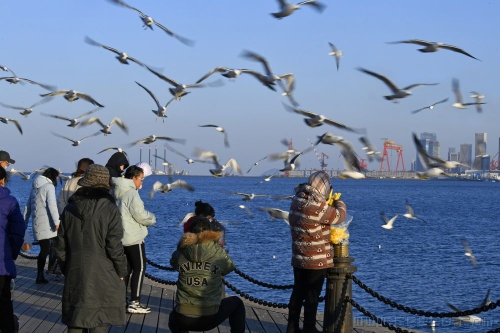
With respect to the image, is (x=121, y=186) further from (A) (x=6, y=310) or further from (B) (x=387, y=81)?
(B) (x=387, y=81)

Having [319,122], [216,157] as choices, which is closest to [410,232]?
[216,157]

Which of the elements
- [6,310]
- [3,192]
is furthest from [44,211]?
[3,192]

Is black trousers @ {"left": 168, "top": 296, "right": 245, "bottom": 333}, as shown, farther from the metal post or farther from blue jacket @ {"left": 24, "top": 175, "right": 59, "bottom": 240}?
blue jacket @ {"left": 24, "top": 175, "right": 59, "bottom": 240}

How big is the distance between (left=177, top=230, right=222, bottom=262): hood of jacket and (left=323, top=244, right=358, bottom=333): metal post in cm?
185

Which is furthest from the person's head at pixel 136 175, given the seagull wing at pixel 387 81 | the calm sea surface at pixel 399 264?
the calm sea surface at pixel 399 264

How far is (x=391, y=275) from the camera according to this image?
27.5 metres

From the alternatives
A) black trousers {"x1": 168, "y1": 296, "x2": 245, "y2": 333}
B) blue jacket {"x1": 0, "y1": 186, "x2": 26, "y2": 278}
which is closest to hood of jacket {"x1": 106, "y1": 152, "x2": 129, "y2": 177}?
blue jacket {"x1": 0, "y1": 186, "x2": 26, "y2": 278}

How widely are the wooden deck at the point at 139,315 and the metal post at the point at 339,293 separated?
2.00ft

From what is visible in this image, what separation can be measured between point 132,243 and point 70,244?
2817mm

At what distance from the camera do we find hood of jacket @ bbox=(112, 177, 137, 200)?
8953 millimetres

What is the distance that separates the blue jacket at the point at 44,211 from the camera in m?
11.4

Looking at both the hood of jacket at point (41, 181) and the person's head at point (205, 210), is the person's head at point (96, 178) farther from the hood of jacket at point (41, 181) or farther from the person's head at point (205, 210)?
the hood of jacket at point (41, 181)

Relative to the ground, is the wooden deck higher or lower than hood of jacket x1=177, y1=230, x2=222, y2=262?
lower

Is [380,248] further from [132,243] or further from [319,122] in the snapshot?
[132,243]
